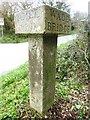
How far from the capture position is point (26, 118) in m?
2.39

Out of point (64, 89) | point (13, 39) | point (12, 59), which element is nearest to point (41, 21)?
point (64, 89)

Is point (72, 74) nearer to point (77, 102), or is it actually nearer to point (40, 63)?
point (77, 102)

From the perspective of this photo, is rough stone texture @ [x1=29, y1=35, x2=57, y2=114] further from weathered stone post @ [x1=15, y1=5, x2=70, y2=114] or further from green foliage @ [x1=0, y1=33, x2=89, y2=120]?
green foliage @ [x1=0, y1=33, x2=89, y2=120]

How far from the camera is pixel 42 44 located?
2.03 meters

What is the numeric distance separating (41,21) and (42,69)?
63 cm

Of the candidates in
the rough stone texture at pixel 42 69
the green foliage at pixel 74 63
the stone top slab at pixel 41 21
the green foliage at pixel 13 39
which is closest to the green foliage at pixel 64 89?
the green foliage at pixel 74 63

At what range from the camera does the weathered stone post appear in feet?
5.82

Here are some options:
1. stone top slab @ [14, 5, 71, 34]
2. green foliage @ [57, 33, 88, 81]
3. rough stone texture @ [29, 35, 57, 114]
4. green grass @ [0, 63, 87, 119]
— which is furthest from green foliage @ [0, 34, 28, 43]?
stone top slab @ [14, 5, 71, 34]

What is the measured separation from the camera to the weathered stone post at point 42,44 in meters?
1.77

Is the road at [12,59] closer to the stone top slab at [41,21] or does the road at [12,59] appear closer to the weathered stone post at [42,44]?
the weathered stone post at [42,44]

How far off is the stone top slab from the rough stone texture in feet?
0.56

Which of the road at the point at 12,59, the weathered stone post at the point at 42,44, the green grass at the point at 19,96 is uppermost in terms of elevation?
the weathered stone post at the point at 42,44

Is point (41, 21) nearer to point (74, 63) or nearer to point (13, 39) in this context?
point (74, 63)

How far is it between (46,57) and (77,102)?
1141 mm
